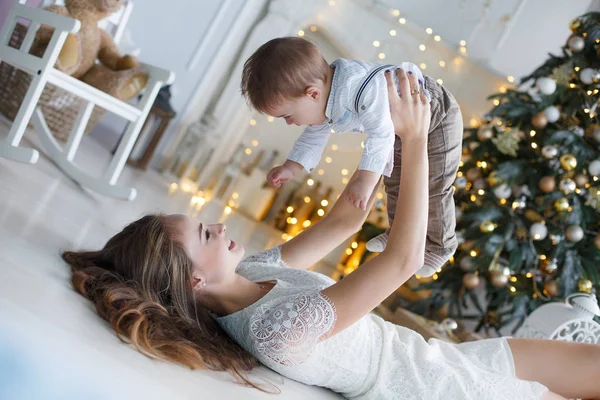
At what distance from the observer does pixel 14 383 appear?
889 millimetres

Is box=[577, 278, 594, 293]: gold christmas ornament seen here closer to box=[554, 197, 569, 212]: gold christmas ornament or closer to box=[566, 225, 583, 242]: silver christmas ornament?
box=[566, 225, 583, 242]: silver christmas ornament

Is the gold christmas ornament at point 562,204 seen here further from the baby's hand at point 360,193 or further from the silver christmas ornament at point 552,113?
the baby's hand at point 360,193

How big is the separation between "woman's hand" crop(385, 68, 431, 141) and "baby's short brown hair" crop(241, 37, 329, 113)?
18 cm

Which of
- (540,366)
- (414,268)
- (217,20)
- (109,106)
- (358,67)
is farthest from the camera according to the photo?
(217,20)

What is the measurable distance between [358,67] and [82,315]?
31.5 inches

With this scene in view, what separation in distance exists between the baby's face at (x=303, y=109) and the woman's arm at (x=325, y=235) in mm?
255

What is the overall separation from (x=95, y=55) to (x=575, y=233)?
237 centimetres

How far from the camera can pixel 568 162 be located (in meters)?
3.21

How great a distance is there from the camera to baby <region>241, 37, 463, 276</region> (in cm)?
144

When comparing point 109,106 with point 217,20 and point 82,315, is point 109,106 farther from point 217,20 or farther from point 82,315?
point 217,20

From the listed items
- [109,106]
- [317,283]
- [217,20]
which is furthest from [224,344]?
[217,20]

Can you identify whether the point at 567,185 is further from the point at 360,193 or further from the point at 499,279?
the point at 360,193

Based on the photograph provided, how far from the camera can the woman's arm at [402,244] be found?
4.42ft

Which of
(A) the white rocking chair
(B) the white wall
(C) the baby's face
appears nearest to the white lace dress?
(C) the baby's face
